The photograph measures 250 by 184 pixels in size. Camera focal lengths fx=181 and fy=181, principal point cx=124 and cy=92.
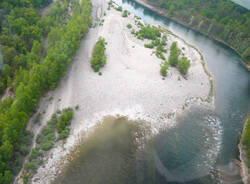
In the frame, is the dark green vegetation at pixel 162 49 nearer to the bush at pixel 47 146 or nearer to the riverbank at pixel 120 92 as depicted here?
the riverbank at pixel 120 92

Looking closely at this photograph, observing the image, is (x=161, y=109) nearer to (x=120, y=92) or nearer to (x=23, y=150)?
(x=120, y=92)

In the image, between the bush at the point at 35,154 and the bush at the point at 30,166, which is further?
the bush at the point at 35,154

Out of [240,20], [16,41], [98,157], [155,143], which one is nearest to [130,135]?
[155,143]

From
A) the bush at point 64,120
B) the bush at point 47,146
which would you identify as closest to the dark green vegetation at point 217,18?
the bush at point 64,120

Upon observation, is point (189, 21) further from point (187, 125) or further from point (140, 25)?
point (187, 125)

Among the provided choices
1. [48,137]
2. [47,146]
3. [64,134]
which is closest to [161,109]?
[64,134]

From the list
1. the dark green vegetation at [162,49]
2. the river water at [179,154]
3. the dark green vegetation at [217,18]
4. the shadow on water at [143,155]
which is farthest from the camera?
the dark green vegetation at [217,18]

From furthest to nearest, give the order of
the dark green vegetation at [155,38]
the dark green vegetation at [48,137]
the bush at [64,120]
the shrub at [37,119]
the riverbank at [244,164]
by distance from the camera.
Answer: the dark green vegetation at [155,38]
the shrub at [37,119]
the bush at [64,120]
the riverbank at [244,164]
the dark green vegetation at [48,137]
